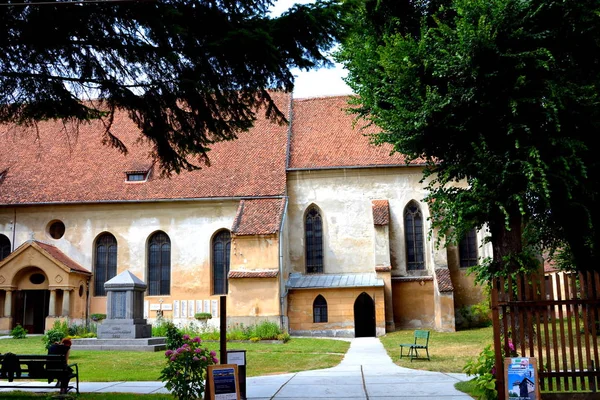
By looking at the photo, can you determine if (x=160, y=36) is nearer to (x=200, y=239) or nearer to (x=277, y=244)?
(x=277, y=244)

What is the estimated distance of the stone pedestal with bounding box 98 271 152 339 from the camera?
23391 millimetres

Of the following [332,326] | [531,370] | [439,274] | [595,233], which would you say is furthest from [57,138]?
[531,370]

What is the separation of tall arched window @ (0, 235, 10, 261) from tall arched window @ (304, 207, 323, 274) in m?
16.5

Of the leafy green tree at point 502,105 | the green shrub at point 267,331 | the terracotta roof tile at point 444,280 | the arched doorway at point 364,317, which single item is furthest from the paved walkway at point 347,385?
the arched doorway at point 364,317

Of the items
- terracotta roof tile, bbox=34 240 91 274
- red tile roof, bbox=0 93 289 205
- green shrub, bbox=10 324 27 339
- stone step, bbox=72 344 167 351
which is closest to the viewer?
stone step, bbox=72 344 167 351

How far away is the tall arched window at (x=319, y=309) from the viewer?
30172mm

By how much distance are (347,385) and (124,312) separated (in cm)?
1390

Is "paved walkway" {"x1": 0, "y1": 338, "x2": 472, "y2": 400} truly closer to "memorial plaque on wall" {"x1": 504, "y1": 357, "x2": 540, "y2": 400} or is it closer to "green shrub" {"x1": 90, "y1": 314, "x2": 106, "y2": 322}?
"memorial plaque on wall" {"x1": 504, "y1": 357, "x2": 540, "y2": 400}

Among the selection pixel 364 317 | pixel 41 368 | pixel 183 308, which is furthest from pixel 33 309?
pixel 41 368

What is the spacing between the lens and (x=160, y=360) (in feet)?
60.8

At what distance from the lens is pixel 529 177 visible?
12984mm

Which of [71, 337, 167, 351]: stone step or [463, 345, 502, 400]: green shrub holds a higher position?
[463, 345, 502, 400]: green shrub

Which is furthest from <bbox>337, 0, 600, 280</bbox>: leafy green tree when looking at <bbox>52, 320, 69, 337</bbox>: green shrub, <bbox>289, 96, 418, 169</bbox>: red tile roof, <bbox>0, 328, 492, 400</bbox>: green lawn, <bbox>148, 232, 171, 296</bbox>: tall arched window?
<bbox>148, 232, 171, 296</bbox>: tall arched window

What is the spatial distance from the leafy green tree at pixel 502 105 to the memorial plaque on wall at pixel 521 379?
17.3 feet
